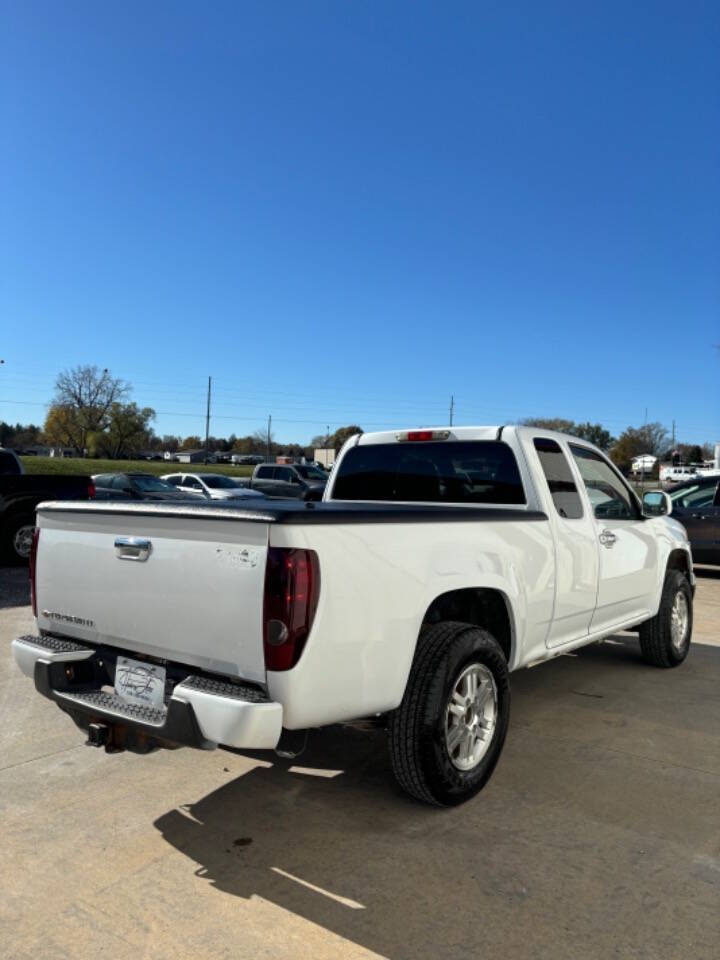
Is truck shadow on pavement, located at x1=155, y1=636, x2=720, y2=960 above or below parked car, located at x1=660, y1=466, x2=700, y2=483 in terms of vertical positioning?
below

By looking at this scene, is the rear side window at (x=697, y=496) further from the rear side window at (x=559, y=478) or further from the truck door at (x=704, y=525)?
the rear side window at (x=559, y=478)

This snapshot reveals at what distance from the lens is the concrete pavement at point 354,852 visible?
2.54 meters

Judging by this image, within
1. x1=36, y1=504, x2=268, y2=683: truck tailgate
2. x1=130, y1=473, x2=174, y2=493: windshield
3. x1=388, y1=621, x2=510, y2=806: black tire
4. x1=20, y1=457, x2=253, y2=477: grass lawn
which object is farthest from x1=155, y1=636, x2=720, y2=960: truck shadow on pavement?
x1=20, y1=457, x2=253, y2=477: grass lawn

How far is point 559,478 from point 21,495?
29.5ft

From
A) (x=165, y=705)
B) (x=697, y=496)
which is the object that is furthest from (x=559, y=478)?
(x=697, y=496)

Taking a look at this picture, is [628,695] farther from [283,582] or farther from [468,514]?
[283,582]

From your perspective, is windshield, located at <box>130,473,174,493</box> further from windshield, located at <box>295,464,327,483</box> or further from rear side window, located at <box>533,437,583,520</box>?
rear side window, located at <box>533,437,583,520</box>

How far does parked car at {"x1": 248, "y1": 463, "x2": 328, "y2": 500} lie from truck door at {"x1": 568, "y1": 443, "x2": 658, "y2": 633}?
22.2 meters

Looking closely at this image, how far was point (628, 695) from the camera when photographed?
547 cm

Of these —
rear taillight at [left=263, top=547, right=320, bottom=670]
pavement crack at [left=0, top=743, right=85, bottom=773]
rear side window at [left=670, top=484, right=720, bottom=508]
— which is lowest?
pavement crack at [left=0, top=743, right=85, bottom=773]

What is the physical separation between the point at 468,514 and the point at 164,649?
4.93 ft

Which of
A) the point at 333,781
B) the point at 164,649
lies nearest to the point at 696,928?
the point at 333,781

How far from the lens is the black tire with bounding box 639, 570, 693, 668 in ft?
20.0

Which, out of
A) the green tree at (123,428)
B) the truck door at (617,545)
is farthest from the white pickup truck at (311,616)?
the green tree at (123,428)
